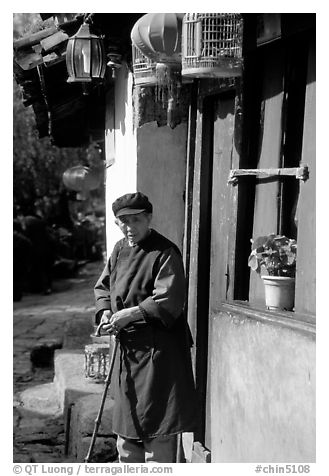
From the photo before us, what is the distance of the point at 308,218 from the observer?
4738 millimetres

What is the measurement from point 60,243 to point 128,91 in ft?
64.6

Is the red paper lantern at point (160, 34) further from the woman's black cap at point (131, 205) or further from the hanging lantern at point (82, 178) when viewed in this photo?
the hanging lantern at point (82, 178)

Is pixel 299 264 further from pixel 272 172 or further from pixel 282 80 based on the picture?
pixel 282 80

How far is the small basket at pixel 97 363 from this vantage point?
853 centimetres

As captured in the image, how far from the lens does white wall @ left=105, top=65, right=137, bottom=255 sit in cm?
758

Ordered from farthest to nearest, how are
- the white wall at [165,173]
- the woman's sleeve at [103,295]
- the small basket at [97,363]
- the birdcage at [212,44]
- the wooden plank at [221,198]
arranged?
the small basket at [97,363] → the white wall at [165,173] → the wooden plank at [221,198] → the woman's sleeve at [103,295] → the birdcage at [212,44]

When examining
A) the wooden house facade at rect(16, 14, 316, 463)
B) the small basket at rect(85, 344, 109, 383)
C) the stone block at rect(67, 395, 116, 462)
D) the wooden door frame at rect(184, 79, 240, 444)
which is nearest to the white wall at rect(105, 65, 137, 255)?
the wooden house facade at rect(16, 14, 316, 463)

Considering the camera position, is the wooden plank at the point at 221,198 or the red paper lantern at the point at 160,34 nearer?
the red paper lantern at the point at 160,34

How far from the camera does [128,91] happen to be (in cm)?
776

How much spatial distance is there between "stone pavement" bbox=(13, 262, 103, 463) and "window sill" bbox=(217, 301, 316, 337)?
9.70 ft

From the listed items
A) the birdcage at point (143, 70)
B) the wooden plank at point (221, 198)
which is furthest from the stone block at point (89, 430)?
the birdcage at point (143, 70)

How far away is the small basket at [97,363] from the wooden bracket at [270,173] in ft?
11.2

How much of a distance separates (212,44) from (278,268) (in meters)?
1.50

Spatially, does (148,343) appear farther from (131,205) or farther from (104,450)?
(104,450)
